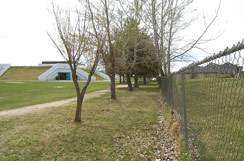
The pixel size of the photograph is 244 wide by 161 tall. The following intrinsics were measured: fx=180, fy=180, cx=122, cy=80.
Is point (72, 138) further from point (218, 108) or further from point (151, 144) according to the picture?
point (218, 108)

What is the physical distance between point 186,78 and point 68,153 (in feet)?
9.03

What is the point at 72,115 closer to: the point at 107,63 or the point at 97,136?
the point at 97,136

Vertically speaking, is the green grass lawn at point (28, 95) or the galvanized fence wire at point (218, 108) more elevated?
the galvanized fence wire at point (218, 108)

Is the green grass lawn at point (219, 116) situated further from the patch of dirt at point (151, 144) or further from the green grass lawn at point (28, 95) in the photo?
the green grass lawn at point (28, 95)

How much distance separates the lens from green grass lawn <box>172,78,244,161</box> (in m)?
1.46

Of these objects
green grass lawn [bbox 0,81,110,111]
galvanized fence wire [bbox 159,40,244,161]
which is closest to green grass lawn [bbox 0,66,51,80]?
green grass lawn [bbox 0,81,110,111]

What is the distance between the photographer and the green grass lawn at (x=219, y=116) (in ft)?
4.79

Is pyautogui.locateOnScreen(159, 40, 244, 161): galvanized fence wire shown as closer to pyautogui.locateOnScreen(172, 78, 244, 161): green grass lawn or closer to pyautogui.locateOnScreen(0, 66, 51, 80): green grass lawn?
pyautogui.locateOnScreen(172, 78, 244, 161): green grass lawn

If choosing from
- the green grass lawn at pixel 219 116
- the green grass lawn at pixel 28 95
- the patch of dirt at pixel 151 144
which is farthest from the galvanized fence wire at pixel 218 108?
the green grass lawn at pixel 28 95

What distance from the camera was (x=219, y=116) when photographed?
192cm

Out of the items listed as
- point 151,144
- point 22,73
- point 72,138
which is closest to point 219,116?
point 151,144

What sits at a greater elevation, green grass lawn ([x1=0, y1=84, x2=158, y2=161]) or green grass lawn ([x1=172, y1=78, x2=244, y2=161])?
green grass lawn ([x1=172, y1=78, x2=244, y2=161])

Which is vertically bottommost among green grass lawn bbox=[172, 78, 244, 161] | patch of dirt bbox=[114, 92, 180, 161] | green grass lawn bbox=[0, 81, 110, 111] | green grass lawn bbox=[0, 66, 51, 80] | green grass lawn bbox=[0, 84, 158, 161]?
patch of dirt bbox=[114, 92, 180, 161]

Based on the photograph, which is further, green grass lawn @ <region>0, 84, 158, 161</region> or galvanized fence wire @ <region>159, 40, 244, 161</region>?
green grass lawn @ <region>0, 84, 158, 161</region>
